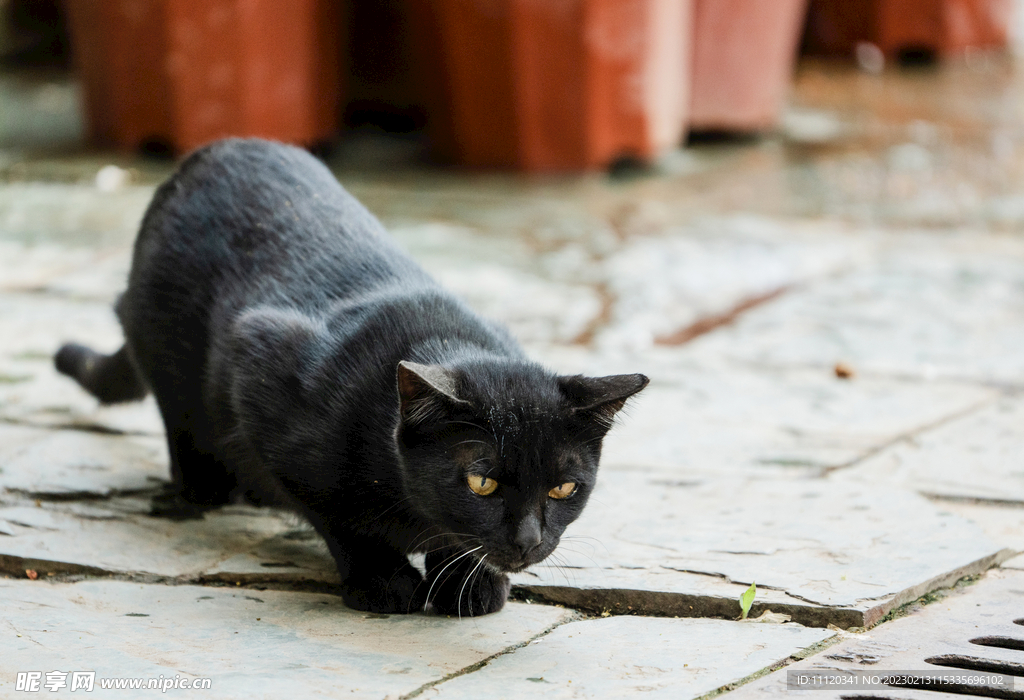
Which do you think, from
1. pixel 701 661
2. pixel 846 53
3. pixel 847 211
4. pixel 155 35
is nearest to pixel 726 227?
pixel 847 211

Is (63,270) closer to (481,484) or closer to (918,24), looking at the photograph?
(481,484)

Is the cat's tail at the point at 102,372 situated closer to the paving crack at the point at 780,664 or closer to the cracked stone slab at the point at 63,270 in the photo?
the cracked stone slab at the point at 63,270

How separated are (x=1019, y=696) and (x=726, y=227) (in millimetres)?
3251

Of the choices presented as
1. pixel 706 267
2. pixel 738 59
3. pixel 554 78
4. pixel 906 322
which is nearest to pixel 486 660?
pixel 906 322

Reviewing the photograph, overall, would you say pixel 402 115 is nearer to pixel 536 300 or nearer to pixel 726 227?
pixel 726 227

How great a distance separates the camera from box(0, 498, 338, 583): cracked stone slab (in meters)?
2.27

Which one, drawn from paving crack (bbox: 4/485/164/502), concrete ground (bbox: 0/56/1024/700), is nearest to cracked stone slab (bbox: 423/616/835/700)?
concrete ground (bbox: 0/56/1024/700)

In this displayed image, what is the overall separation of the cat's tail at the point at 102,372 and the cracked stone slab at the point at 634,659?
1.37 m

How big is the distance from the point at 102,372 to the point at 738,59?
414 centimetres

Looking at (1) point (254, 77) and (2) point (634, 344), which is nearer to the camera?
(2) point (634, 344)

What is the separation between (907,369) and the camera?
137 inches

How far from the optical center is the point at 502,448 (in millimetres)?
1944

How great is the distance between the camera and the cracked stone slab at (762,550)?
85.1 inches

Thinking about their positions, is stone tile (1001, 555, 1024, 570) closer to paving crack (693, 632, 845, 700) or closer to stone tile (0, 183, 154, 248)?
paving crack (693, 632, 845, 700)
